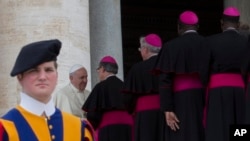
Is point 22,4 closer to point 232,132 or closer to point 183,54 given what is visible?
point 183,54

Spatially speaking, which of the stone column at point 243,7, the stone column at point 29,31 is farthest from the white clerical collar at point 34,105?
the stone column at point 243,7

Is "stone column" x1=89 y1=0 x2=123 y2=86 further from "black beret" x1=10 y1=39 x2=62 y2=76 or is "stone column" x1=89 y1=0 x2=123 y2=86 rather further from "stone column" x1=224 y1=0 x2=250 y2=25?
"black beret" x1=10 y1=39 x2=62 y2=76

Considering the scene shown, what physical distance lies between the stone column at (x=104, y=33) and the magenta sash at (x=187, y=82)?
11.6 ft

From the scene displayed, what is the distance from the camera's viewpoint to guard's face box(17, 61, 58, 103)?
15.6 feet

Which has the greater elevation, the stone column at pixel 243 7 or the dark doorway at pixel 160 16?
the dark doorway at pixel 160 16

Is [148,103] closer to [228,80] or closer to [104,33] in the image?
[228,80]

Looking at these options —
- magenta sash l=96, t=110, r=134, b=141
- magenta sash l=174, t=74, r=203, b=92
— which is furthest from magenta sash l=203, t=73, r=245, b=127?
magenta sash l=96, t=110, r=134, b=141

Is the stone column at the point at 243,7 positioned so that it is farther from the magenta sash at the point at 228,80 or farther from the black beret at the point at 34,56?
the black beret at the point at 34,56

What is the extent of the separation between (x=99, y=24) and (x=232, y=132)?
4.58 m

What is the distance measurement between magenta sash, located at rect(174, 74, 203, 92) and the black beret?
4.09 meters

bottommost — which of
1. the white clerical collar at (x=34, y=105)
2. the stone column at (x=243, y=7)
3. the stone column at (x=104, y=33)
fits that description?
the white clerical collar at (x=34, y=105)

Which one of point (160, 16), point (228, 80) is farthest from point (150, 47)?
point (160, 16)

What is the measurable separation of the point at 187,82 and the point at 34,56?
168 inches

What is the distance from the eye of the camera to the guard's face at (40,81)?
15.6ft
